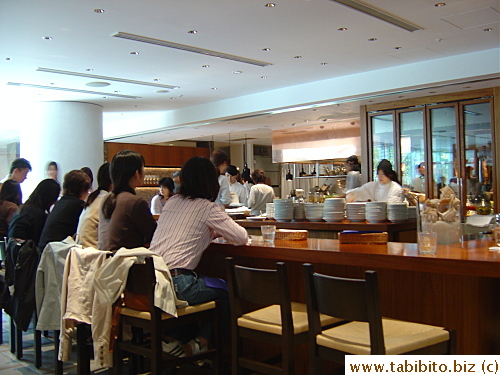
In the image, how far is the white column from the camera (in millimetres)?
11008

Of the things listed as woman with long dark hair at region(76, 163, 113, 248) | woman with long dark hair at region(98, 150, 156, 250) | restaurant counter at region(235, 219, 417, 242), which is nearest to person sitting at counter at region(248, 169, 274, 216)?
restaurant counter at region(235, 219, 417, 242)

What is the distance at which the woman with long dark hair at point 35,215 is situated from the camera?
4.62 meters

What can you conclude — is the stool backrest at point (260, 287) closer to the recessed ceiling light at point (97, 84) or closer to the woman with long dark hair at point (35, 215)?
the woman with long dark hair at point (35, 215)

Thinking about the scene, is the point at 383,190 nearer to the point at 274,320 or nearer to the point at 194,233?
the point at 194,233

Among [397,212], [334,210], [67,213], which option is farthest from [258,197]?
[67,213]

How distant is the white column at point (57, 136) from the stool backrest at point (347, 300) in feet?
30.8

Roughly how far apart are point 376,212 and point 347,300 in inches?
113

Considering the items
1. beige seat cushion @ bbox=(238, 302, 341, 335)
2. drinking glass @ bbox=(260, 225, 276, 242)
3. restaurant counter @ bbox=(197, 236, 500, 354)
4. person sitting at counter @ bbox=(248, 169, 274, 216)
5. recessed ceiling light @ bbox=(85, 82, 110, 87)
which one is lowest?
beige seat cushion @ bbox=(238, 302, 341, 335)

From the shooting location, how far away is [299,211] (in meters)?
5.64

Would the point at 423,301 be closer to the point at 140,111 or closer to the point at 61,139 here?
the point at 61,139

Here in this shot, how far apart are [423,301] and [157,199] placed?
20.9ft

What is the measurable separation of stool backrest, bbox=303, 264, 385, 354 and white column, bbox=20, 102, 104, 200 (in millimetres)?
9387

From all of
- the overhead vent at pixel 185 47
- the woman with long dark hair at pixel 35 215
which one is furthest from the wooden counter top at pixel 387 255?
the overhead vent at pixel 185 47

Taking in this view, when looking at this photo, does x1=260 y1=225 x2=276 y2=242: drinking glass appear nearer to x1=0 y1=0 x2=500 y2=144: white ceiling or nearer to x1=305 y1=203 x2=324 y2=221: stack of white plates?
x1=305 y1=203 x2=324 y2=221: stack of white plates
